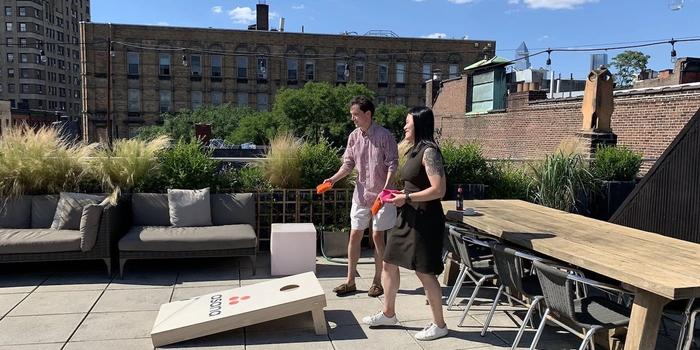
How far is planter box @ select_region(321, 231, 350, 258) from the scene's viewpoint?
632cm

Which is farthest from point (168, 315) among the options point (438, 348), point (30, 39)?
point (30, 39)

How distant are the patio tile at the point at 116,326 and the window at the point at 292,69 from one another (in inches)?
1877

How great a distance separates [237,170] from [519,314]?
3.96m

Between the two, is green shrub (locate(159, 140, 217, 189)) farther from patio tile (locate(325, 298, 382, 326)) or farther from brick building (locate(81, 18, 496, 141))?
brick building (locate(81, 18, 496, 141))

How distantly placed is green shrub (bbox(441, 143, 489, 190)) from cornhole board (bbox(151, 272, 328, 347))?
11.9 feet

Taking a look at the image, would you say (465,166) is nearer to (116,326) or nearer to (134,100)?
(116,326)

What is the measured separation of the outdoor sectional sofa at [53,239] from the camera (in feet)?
16.3

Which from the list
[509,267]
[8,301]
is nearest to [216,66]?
[8,301]

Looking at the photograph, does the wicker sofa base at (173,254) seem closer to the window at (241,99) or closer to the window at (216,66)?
the window at (241,99)

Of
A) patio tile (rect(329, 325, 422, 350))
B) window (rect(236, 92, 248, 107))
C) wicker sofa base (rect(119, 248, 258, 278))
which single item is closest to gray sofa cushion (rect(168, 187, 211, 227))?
wicker sofa base (rect(119, 248, 258, 278))

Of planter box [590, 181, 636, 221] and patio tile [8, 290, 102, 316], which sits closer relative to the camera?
patio tile [8, 290, 102, 316]

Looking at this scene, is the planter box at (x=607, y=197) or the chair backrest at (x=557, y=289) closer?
the chair backrest at (x=557, y=289)

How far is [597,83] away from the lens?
873cm

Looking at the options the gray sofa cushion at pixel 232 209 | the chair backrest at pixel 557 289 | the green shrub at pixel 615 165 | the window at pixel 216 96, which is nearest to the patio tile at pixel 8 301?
the gray sofa cushion at pixel 232 209
